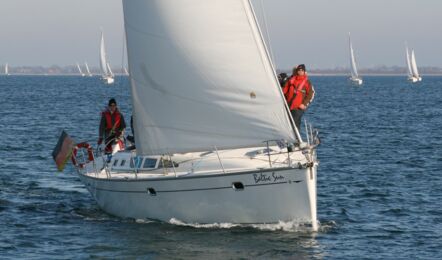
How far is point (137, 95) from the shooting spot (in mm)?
22797

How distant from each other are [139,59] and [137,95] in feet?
2.84

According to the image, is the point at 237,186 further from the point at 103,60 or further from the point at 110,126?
the point at 103,60

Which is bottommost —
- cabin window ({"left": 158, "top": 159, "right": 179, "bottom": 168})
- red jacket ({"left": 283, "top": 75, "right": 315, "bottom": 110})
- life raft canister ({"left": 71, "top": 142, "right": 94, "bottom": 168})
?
cabin window ({"left": 158, "top": 159, "right": 179, "bottom": 168})

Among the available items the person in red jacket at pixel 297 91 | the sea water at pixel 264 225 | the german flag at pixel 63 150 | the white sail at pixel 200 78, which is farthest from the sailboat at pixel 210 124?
the german flag at pixel 63 150

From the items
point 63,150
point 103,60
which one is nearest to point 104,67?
point 103,60

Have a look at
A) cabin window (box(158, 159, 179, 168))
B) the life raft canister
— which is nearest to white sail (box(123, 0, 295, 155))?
cabin window (box(158, 159, 179, 168))

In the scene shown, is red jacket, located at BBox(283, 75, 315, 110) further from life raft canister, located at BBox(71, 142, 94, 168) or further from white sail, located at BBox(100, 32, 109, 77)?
white sail, located at BBox(100, 32, 109, 77)

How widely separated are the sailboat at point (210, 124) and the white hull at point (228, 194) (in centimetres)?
2

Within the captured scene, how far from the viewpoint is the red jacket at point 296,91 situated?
23578mm

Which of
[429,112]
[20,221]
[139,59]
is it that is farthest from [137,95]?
[429,112]

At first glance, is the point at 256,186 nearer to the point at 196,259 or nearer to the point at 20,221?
the point at 196,259

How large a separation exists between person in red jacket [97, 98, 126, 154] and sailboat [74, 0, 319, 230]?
A: 3.19 m

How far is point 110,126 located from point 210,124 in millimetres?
5082

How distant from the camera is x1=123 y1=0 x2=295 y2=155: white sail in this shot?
70.1 feet
